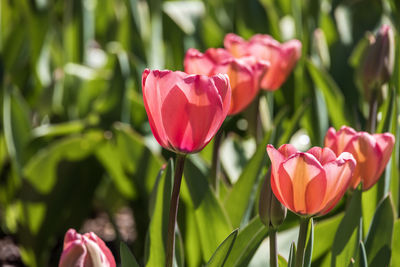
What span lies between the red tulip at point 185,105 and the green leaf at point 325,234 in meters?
0.35

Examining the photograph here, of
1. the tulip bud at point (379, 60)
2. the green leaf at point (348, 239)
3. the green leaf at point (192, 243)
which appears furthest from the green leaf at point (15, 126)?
the green leaf at point (348, 239)

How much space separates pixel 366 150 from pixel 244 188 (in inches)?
10.2

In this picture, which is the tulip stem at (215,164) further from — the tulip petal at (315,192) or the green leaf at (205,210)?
the tulip petal at (315,192)

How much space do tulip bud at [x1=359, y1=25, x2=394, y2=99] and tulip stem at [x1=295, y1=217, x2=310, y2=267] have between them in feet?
1.52

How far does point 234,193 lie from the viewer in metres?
1.05

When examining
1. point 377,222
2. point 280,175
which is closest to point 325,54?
point 377,222

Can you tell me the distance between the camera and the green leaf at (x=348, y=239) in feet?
2.80

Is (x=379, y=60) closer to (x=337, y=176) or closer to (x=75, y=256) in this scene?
(x=337, y=176)

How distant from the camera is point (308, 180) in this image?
2.24 ft

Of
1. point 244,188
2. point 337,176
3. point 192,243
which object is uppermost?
point 337,176

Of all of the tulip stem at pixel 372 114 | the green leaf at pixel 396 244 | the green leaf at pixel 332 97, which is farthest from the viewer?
the green leaf at pixel 332 97

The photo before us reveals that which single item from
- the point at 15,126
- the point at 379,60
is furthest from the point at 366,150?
the point at 15,126

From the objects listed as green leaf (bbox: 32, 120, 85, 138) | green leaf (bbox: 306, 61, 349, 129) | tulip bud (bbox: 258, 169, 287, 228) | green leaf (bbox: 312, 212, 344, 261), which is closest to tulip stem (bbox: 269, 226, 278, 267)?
tulip bud (bbox: 258, 169, 287, 228)

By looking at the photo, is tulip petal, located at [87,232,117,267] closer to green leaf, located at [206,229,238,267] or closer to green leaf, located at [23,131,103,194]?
green leaf, located at [206,229,238,267]
